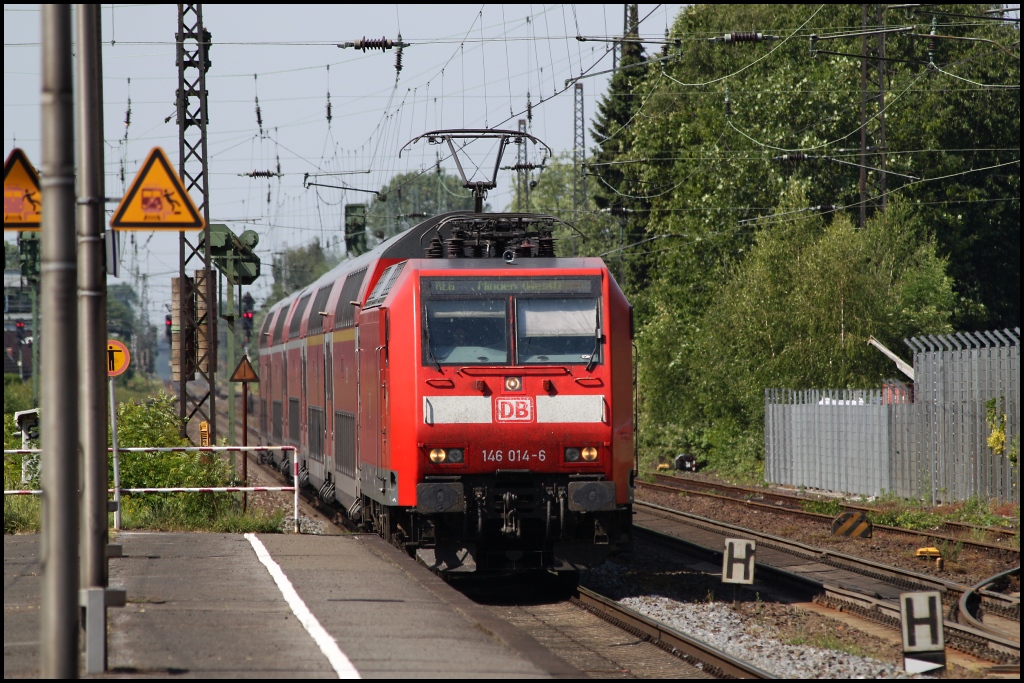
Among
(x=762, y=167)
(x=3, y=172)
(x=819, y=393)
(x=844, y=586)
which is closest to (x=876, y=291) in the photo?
(x=819, y=393)

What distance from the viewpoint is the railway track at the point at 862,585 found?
11.8 meters

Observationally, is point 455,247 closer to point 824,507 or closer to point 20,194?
point 20,194

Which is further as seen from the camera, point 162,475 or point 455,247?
point 162,475

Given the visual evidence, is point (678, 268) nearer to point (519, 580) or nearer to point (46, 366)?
point (519, 580)

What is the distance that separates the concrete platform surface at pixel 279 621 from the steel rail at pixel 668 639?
1.88m

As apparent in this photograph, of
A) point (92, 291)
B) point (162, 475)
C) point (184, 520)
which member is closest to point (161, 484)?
point (162, 475)

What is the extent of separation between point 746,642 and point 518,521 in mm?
2586

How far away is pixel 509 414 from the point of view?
12867mm

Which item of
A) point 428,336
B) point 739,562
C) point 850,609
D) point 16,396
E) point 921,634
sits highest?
point 428,336

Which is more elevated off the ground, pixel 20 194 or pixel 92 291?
pixel 20 194

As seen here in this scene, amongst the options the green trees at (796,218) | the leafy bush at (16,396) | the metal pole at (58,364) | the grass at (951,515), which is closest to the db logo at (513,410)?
the metal pole at (58,364)

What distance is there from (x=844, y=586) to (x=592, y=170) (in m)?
49.7

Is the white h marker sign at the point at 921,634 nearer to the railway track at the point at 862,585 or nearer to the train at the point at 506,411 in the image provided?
the railway track at the point at 862,585

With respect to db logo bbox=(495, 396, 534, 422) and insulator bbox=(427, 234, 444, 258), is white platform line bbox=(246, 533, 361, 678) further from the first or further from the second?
insulator bbox=(427, 234, 444, 258)
